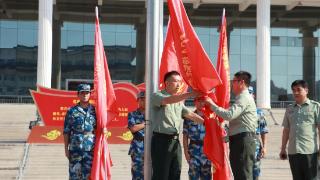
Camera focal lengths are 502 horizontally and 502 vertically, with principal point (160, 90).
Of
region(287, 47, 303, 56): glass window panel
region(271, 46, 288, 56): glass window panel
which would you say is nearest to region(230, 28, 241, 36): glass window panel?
region(271, 46, 288, 56): glass window panel

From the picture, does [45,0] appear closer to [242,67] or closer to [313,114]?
[242,67]

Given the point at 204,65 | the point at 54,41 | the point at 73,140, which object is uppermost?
the point at 54,41

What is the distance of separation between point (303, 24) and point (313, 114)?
2871 cm

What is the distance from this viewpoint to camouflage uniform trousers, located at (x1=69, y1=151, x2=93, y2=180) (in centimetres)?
640

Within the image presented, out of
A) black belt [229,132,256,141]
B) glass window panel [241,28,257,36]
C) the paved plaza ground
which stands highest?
glass window panel [241,28,257,36]

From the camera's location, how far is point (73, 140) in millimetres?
6453

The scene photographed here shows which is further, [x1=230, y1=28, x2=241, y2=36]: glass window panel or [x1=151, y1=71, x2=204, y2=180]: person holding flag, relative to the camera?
[x1=230, y1=28, x2=241, y2=36]: glass window panel

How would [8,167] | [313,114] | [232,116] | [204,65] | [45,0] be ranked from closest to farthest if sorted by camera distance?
[204,65] < [232,116] < [313,114] < [8,167] < [45,0]

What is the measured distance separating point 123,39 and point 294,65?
37.2 ft

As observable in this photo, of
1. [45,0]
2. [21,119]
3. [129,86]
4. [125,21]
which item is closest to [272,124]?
[129,86]

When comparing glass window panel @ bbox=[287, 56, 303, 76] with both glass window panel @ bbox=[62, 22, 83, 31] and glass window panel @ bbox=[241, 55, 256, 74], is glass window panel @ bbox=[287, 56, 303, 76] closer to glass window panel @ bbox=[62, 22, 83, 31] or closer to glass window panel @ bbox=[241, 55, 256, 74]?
glass window panel @ bbox=[241, 55, 256, 74]

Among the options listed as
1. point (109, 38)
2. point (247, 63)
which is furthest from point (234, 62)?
point (109, 38)

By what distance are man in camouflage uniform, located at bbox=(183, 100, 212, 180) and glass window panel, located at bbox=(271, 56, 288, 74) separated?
26684 millimetres

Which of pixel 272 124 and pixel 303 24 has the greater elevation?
pixel 303 24
